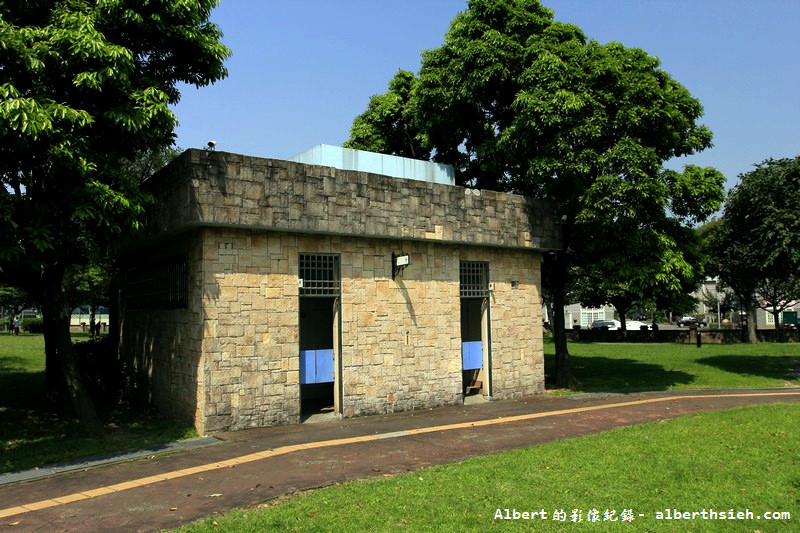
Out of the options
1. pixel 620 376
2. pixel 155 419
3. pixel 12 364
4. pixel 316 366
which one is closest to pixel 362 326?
pixel 316 366

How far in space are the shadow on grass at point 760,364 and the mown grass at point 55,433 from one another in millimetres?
20088

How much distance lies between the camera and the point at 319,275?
12.6 m

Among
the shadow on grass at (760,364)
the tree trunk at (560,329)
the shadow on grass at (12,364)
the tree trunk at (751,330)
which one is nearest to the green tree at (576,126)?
the tree trunk at (560,329)

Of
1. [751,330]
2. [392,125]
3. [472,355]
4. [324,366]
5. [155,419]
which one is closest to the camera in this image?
[155,419]

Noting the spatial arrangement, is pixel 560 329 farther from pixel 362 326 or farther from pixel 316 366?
pixel 316 366

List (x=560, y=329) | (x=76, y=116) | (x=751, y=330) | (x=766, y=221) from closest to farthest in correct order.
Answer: (x=76, y=116) → (x=560, y=329) → (x=766, y=221) → (x=751, y=330)

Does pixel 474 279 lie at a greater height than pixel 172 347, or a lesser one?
greater

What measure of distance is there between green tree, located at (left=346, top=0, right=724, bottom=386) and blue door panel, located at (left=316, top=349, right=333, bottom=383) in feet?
25.1

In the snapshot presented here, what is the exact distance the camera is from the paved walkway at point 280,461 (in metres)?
6.59

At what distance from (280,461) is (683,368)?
64.2 feet

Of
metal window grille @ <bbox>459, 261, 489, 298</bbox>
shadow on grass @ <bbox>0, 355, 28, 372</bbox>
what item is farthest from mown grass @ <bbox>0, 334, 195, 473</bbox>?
metal window grille @ <bbox>459, 261, 489, 298</bbox>

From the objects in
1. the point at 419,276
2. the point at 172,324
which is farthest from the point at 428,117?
the point at 172,324

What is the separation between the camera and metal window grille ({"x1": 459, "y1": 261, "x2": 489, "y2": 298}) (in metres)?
15.1

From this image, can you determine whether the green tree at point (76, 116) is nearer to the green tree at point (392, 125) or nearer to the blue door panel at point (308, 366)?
the blue door panel at point (308, 366)
